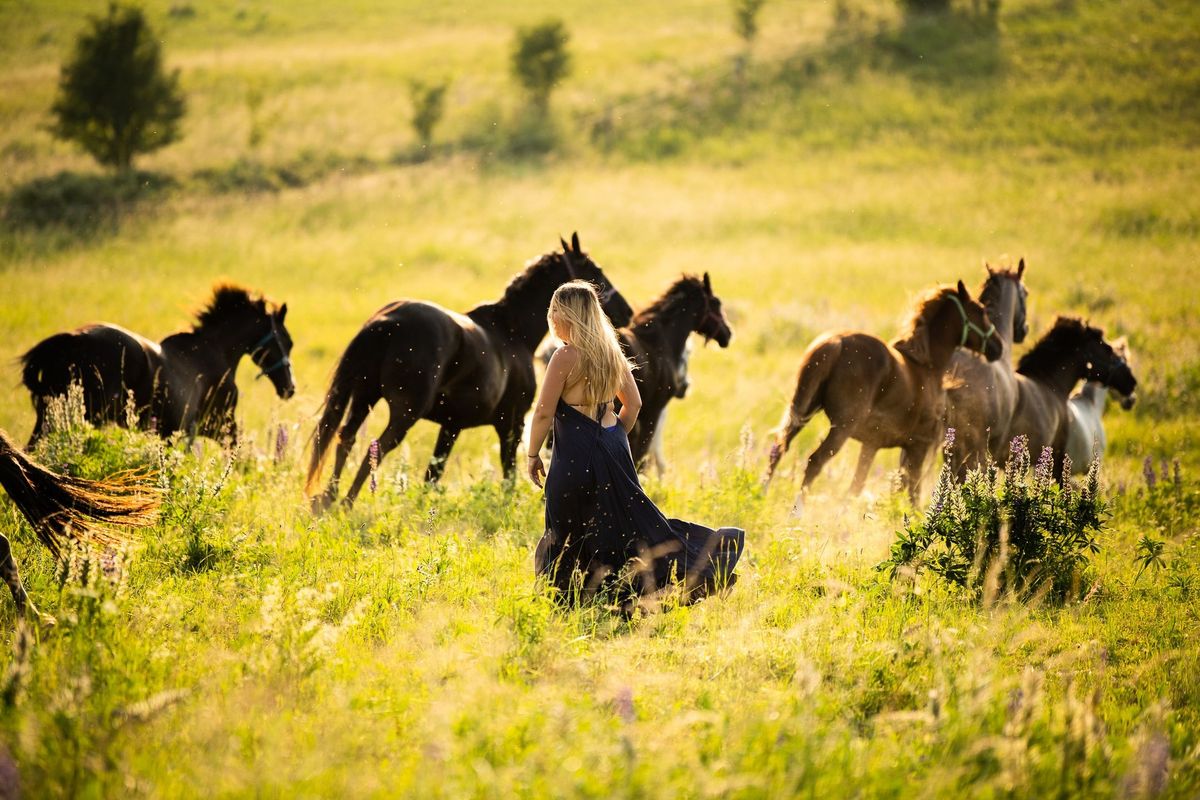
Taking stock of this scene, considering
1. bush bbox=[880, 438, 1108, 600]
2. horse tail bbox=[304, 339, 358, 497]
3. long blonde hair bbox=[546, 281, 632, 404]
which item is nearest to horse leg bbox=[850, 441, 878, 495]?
bush bbox=[880, 438, 1108, 600]

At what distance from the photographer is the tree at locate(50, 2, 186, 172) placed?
3675cm

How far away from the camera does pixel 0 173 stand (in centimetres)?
3481

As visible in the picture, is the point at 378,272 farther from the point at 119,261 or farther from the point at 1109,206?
the point at 1109,206

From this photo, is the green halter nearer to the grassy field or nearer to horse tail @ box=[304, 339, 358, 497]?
the grassy field

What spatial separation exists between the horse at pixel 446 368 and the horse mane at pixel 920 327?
A: 282 cm

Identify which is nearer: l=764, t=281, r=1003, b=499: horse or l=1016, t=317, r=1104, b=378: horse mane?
l=764, t=281, r=1003, b=499: horse

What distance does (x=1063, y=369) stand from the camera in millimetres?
11430

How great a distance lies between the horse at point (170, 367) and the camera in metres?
8.76

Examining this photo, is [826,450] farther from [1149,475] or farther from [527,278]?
[1149,475]

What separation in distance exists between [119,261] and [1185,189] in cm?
3558

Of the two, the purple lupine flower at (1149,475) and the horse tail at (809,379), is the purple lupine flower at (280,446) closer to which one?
the horse tail at (809,379)

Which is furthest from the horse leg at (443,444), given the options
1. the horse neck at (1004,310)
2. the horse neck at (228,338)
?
the horse neck at (1004,310)

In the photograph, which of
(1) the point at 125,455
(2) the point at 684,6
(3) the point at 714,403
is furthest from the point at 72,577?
(2) the point at 684,6

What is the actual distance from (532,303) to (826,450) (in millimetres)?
3224
